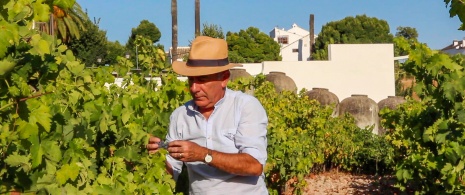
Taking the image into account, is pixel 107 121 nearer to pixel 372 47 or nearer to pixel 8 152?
pixel 8 152

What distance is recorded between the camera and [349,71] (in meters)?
32.4

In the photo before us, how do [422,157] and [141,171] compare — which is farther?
[422,157]

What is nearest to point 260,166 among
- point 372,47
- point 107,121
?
point 107,121

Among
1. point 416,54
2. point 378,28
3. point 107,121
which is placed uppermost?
point 378,28

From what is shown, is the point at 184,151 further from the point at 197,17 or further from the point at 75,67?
the point at 197,17

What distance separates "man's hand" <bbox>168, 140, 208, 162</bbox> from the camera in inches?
124

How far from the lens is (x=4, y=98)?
2.86 m

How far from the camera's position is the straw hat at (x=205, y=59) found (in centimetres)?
349

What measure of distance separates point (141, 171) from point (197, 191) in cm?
196

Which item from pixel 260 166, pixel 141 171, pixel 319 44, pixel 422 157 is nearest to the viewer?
pixel 260 166

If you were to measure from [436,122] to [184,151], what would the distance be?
4958 millimetres

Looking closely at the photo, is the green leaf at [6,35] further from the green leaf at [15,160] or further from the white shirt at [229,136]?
the white shirt at [229,136]

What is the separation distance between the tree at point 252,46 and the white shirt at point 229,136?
5780 centimetres

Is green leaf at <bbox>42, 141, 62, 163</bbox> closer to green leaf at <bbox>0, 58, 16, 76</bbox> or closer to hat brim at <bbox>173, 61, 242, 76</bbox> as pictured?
green leaf at <bbox>0, 58, 16, 76</bbox>
